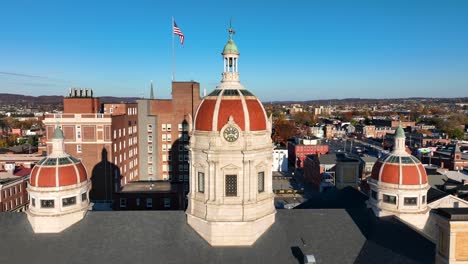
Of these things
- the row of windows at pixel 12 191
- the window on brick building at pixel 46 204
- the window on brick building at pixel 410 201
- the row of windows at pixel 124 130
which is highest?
the row of windows at pixel 124 130

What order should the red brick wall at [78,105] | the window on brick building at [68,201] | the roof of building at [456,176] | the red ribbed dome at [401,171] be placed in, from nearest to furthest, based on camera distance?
1. the window on brick building at [68,201]
2. the red ribbed dome at [401,171]
3. the red brick wall at [78,105]
4. the roof of building at [456,176]

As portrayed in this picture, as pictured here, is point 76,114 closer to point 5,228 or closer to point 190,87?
point 190,87

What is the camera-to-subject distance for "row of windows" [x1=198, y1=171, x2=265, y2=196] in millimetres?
32938

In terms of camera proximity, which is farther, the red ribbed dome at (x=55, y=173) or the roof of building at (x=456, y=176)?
the roof of building at (x=456, y=176)

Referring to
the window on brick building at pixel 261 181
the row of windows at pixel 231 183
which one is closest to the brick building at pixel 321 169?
the window on brick building at pixel 261 181

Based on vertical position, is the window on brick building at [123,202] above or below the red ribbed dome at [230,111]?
below

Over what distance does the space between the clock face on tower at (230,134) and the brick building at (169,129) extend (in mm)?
49811

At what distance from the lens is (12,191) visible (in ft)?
243

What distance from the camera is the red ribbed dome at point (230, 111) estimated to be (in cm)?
3216

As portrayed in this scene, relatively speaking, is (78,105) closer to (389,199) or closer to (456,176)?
(389,199)

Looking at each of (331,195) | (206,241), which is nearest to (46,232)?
(206,241)

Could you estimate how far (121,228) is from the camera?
33.1m

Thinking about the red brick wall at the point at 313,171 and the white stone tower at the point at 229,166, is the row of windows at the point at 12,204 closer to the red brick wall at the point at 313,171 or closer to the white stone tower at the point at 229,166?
the white stone tower at the point at 229,166

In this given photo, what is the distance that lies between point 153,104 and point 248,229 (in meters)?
55.7
